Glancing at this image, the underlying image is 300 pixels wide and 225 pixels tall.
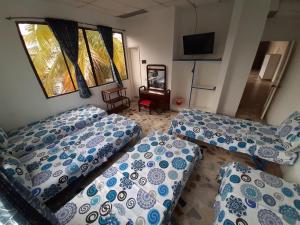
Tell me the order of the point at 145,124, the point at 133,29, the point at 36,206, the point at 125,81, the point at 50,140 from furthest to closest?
→ the point at 125,81 → the point at 133,29 → the point at 145,124 → the point at 50,140 → the point at 36,206

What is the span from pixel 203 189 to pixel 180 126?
104cm

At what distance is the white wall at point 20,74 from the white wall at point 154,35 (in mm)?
1426

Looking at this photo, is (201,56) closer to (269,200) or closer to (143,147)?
(143,147)

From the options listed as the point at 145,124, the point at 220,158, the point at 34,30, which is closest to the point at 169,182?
the point at 220,158

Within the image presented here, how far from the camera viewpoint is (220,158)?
223cm

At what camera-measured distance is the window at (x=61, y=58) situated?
8.03 feet

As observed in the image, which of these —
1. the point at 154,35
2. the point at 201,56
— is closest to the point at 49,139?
the point at 154,35

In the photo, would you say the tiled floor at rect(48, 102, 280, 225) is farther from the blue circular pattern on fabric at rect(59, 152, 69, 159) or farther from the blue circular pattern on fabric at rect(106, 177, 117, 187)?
the blue circular pattern on fabric at rect(106, 177, 117, 187)

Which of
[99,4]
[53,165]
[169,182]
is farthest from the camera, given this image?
[99,4]

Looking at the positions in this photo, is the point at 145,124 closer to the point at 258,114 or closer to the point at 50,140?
the point at 50,140

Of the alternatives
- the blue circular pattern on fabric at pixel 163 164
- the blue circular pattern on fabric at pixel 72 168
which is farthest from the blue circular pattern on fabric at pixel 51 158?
the blue circular pattern on fabric at pixel 163 164

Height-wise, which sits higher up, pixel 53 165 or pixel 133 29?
pixel 133 29

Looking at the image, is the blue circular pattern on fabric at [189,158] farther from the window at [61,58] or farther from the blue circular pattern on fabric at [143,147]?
the window at [61,58]

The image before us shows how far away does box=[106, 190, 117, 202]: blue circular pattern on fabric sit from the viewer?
1.22 meters
